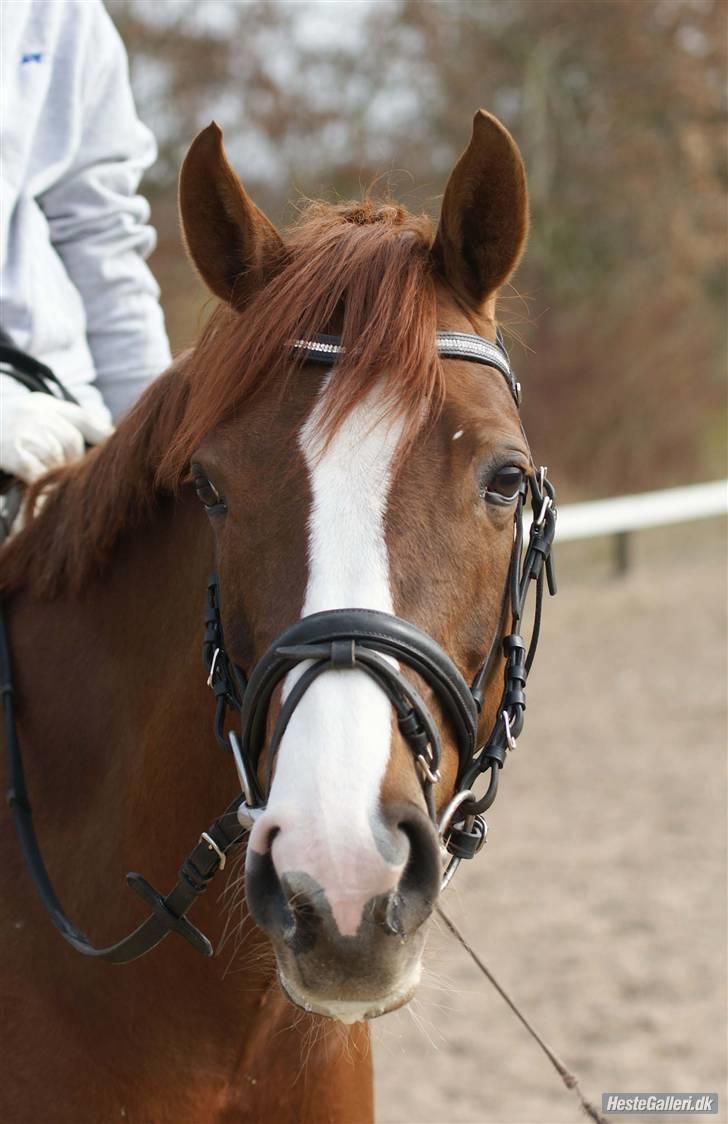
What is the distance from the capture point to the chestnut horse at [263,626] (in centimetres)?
160

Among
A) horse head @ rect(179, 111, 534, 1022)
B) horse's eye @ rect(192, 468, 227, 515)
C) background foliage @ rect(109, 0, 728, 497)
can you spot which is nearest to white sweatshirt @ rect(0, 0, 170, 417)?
horse head @ rect(179, 111, 534, 1022)

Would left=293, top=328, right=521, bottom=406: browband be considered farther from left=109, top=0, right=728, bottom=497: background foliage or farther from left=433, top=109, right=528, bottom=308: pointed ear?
left=109, top=0, right=728, bottom=497: background foliage

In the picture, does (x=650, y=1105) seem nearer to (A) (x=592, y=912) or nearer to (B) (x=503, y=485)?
(B) (x=503, y=485)

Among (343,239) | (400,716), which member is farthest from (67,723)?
(343,239)

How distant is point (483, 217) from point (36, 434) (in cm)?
111

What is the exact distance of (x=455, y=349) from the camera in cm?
195

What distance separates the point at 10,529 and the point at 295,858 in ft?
4.50

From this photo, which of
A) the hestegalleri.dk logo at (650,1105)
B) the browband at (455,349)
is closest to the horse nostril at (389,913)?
the browband at (455,349)

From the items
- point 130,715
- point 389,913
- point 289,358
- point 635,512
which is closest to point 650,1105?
point 130,715

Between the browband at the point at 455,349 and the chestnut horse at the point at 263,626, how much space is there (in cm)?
2

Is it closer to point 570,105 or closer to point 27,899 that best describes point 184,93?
point 570,105

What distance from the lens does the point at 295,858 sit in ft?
5.02

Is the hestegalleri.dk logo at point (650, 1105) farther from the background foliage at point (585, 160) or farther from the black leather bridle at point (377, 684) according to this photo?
the background foliage at point (585, 160)

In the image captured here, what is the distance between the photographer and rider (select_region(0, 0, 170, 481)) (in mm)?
2969
